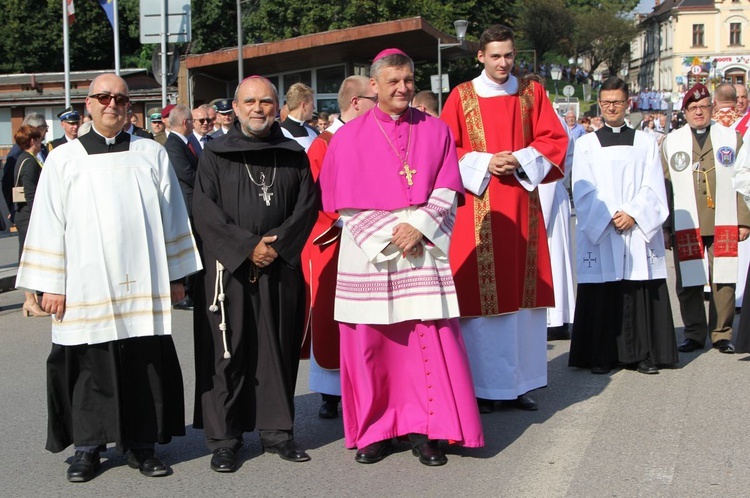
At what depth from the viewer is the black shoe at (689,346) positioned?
894 cm

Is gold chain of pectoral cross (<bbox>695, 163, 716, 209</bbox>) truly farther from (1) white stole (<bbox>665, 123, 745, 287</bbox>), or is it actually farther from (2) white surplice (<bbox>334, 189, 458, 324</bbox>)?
(2) white surplice (<bbox>334, 189, 458, 324</bbox>)

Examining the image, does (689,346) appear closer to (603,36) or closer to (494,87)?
(494,87)

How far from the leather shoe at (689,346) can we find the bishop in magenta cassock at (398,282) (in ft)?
11.9

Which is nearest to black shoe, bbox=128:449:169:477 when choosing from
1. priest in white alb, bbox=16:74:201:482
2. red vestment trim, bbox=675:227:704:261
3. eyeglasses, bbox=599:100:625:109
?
priest in white alb, bbox=16:74:201:482

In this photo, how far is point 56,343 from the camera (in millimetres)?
5559

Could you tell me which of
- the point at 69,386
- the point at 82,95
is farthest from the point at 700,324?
the point at 82,95

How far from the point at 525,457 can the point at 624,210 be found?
2.82 metres

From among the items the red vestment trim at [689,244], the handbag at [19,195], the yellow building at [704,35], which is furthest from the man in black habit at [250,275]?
the yellow building at [704,35]

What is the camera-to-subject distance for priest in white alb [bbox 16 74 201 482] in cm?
545

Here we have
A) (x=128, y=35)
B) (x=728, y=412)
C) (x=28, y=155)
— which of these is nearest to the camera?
(x=728, y=412)

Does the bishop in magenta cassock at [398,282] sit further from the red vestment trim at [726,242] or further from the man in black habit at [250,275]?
the red vestment trim at [726,242]

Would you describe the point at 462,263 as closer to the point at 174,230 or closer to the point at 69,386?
the point at 174,230

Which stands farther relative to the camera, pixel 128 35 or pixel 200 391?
pixel 128 35

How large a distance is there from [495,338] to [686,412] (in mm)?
1261
